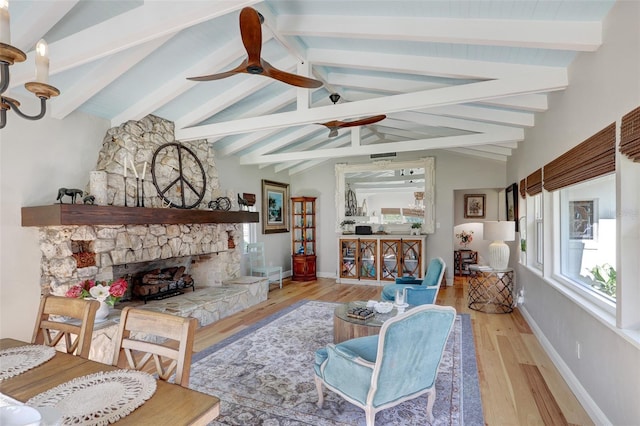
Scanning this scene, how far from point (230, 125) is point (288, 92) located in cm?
96

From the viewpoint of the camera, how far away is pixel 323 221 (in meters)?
7.82

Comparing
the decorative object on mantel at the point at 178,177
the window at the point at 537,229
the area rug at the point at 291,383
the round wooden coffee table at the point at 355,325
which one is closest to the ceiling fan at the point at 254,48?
the round wooden coffee table at the point at 355,325

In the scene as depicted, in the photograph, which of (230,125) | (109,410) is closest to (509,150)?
(230,125)

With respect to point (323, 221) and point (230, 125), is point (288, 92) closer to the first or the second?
point (230, 125)

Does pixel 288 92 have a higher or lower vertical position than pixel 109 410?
higher

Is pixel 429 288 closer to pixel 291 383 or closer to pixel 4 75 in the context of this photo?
pixel 291 383

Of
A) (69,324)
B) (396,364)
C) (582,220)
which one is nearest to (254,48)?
(69,324)

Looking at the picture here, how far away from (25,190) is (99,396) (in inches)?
120

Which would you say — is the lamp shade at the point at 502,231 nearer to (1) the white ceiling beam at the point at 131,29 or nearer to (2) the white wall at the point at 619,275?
(2) the white wall at the point at 619,275

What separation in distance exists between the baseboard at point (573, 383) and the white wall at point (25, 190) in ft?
15.6

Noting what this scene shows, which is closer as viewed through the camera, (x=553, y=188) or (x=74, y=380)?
(x=74, y=380)

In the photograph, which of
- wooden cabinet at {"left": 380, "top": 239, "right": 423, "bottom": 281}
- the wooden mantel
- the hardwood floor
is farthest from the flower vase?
wooden cabinet at {"left": 380, "top": 239, "right": 423, "bottom": 281}

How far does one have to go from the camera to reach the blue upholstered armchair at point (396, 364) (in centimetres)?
185

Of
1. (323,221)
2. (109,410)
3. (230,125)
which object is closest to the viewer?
(109,410)
